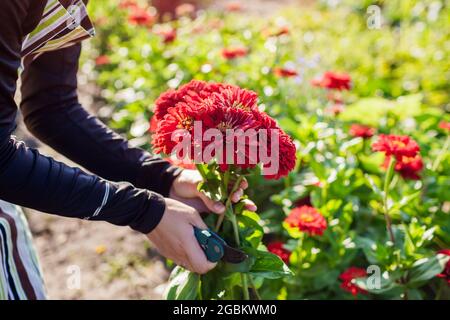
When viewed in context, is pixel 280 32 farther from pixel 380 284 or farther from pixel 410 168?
pixel 380 284

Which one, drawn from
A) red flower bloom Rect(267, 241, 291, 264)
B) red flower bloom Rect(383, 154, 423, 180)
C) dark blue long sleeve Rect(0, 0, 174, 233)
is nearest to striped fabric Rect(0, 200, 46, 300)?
dark blue long sleeve Rect(0, 0, 174, 233)

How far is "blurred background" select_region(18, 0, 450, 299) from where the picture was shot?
2361 mm

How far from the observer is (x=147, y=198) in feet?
3.67

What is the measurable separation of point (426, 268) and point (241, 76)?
156 cm

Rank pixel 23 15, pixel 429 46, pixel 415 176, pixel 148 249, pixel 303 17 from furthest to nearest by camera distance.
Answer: pixel 303 17
pixel 429 46
pixel 148 249
pixel 415 176
pixel 23 15

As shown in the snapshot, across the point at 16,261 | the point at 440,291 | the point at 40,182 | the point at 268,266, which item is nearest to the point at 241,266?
the point at 268,266

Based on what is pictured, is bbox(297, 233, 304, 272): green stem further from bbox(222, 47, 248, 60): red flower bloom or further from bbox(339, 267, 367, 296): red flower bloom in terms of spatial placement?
bbox(222, 47, 248, 60): red flower bloom

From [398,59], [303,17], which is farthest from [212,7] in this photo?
[398,59]

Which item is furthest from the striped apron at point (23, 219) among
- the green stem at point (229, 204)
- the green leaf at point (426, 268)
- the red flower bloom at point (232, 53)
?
the red flower bloom at point (232, 53)

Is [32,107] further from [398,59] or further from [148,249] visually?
[398,59]

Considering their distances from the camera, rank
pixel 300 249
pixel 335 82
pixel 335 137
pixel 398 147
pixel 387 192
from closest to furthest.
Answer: pixel 398 147 < pixel 387 192 < pixel 300 249 < pixel 335 137 < pixel 335 82

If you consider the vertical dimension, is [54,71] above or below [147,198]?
above

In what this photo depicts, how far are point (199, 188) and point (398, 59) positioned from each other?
299 cm

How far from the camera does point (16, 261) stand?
53.2 inches
